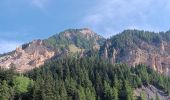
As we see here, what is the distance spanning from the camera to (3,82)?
505 feet

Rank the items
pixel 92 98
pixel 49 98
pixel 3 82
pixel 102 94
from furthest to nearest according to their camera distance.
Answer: pixel 102 94
pixel 92 98
pixel 3 82
pixel 49 98

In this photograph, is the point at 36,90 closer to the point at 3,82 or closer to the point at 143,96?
the point at 3,82

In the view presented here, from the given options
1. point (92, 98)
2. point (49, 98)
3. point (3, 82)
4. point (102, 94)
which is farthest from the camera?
point (102, 94)

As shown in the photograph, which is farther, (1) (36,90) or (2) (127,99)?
(2) (127,99)

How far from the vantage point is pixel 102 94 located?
188500 mm

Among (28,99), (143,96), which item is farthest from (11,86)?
(143,96)

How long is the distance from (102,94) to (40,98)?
5192cm

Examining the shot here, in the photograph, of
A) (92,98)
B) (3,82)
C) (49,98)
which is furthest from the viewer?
(92,98)

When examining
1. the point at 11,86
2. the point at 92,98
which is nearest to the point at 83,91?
the point at 92,98

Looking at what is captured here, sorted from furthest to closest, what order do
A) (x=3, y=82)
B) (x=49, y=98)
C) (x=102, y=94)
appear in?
(x=102, y=94) < (x=3, y=82) < (x=49, y=98)

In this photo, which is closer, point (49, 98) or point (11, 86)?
point (49, 98)

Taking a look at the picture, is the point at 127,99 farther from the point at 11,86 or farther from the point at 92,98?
the point at 11,86

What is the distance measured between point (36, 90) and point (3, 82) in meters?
16.7

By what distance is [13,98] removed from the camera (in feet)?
486
